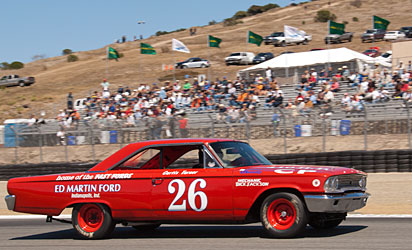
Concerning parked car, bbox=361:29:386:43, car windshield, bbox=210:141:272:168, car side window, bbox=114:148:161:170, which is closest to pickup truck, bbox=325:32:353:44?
parked car, bbox=361:29:386:43

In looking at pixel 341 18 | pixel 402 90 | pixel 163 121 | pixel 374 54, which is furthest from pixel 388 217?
pixel 341 18

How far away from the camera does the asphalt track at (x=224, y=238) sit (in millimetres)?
6660

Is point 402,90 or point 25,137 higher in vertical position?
point 402,90

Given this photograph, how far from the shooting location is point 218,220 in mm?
7254

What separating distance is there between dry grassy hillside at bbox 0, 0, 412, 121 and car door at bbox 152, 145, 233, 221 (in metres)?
35.0

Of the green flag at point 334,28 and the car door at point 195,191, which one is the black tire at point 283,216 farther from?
the green flag at point 334,28

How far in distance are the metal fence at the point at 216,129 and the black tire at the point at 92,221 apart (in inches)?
399

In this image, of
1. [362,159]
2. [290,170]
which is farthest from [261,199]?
[362,159]

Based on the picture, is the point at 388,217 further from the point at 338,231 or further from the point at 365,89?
the point at 365,89

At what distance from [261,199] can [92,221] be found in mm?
2408

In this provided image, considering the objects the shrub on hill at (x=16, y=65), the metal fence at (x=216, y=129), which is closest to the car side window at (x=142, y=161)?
the metal fence at (x=216, y=129)

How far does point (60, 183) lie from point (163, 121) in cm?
1028

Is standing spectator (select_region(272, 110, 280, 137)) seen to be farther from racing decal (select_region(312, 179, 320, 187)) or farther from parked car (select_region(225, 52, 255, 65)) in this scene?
parked car (select_region(225, 52, 255, 65))

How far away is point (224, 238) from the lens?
746cm
